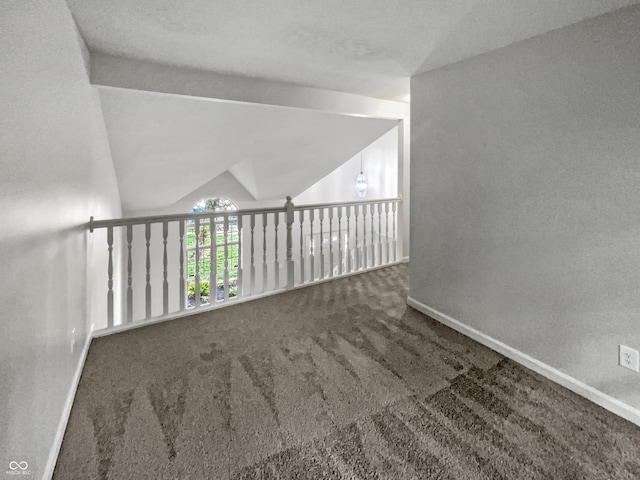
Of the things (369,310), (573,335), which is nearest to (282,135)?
(369,310)

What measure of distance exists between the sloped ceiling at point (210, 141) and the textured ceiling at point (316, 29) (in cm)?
57

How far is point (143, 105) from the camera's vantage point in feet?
9.80

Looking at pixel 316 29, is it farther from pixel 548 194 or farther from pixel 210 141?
pixel 210 141

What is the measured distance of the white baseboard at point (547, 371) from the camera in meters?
1.69

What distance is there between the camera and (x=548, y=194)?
197cm

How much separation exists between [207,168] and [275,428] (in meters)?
4.04

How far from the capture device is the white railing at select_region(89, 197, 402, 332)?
9.43 ft

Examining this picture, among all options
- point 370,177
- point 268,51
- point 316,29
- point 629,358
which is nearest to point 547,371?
point 629,358

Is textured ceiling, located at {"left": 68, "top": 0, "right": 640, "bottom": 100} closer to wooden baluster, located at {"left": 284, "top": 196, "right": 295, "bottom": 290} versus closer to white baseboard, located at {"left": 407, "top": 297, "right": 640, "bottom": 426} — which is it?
wooden baluster, located at {"left": 284, "top": 196, "right": 295, "bottom": 290}

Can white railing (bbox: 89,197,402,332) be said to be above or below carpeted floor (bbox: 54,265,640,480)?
above

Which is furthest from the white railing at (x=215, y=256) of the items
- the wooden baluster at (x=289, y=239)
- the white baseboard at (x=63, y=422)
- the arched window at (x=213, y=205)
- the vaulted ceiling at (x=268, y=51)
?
the vaulted ceiling at (x=268, y=51)

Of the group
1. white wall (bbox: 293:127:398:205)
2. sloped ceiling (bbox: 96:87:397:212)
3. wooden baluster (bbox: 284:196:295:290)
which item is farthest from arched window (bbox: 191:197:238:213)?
wooden baluster (bbox: 284:196:295:290)

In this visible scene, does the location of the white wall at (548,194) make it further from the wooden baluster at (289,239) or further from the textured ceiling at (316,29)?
the wooden baluster at (289,239)

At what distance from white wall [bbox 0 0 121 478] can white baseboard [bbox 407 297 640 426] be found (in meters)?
2.48
